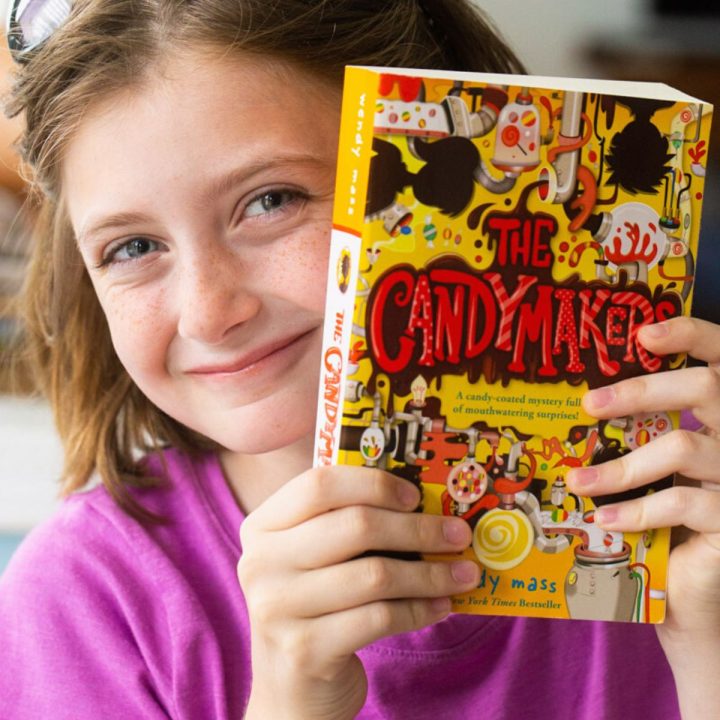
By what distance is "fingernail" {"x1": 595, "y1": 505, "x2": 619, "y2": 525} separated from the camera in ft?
2.56

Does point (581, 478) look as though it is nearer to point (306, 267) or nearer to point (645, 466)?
point (645, 466)

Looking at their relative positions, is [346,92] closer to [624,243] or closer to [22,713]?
[624,243]

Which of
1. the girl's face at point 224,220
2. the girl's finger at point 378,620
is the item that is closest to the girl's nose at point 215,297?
the girl's face at point 224,220

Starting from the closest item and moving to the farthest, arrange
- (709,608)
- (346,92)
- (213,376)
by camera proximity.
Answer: (346,92) → (709,608) → (213,376)

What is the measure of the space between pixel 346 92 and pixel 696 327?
1.06 ft

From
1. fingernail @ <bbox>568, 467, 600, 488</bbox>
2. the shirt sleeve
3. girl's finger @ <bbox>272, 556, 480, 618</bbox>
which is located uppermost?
fingernail @ <bbox>568, 467, 600, 488</bbox>

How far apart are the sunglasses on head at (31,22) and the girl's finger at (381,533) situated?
0.61 m

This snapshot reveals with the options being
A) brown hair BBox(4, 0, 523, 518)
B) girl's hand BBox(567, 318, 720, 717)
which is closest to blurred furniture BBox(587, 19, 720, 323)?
brown hair BBox(4, 0, 523, 518)

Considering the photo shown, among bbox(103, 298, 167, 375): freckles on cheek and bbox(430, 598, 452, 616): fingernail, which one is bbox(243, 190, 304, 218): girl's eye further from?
bbox(430, 598, 452, 616): fingernail

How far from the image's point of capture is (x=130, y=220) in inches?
37.5

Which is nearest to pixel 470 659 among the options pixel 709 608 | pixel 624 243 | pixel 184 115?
pixel 709 608

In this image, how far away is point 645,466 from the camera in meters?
0.78

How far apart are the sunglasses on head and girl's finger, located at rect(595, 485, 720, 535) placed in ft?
2.38

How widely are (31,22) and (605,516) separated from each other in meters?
0.77
